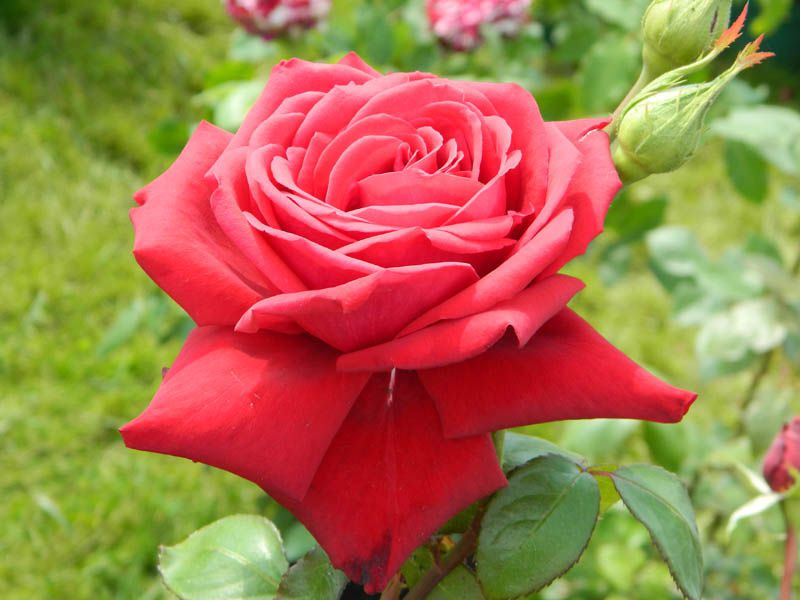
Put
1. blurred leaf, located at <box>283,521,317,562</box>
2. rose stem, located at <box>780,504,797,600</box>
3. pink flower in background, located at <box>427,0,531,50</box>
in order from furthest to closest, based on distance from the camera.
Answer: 1. pink flower in background, located at <box>427,0,531,50</box>
2. blurred leaf, located at <box>283,521,317,562</box>
3. rose stem, located at <box>780,504,797,600</box>

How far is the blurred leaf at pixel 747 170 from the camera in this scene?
1.48 meters

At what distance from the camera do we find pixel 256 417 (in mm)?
419

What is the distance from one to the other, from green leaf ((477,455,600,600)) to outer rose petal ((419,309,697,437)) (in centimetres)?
9

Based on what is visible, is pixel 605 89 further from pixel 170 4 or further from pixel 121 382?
pixel 170 4

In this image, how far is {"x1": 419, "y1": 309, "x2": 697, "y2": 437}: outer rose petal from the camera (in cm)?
42

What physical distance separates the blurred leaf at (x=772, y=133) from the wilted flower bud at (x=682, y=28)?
71 cm

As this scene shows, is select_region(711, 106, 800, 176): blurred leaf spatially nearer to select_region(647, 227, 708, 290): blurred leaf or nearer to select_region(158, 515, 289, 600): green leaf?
select_region(647, 227, 708, 290): blurred leaf

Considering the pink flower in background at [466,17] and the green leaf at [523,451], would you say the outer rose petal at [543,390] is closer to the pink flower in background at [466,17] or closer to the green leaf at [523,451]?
the green leaf at [523,451]

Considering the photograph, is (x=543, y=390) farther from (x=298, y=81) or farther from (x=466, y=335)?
(x=298, y=81)

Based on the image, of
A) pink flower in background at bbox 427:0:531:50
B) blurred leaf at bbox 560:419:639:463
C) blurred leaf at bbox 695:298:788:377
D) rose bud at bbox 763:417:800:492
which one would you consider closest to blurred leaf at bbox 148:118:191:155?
pink flower in background at bbox 427:0:531:50

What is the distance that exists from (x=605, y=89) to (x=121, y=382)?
108 cm

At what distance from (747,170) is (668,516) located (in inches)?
43.7

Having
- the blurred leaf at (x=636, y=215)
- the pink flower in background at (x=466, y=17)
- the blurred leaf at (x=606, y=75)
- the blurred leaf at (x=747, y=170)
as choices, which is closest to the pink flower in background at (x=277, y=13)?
the pink flower in background at (x=466, y=17)

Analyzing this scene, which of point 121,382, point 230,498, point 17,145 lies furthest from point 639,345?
point 17,145
